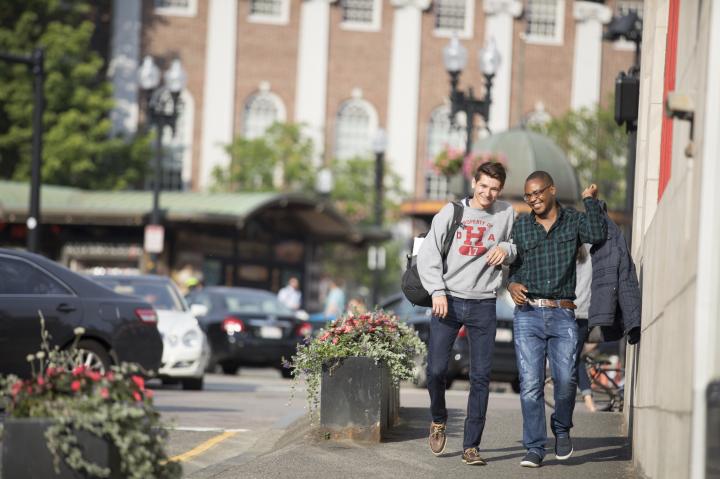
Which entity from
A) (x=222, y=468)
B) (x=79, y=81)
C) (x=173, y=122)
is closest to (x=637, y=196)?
(x=222, y=468)

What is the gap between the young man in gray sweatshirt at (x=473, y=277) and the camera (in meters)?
9.84

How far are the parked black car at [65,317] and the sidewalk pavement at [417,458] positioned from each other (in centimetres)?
281

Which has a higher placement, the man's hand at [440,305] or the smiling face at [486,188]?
the smiling face at [486,188]

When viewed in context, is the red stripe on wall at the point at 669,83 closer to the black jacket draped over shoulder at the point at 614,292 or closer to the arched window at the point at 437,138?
the black jacket draped over shoulder at the point at 614,292

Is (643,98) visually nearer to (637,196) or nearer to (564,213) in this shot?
(637,196)

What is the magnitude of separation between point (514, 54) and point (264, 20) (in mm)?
9928

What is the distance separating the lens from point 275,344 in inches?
1001

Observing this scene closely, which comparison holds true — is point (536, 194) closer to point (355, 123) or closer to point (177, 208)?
point (177, 208)

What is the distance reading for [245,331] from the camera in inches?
1000

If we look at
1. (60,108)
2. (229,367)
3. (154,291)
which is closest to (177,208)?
(229,367)

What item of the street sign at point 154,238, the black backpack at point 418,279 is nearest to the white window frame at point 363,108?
the street sign at point 154,238

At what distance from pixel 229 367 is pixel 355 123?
3793 centimetres

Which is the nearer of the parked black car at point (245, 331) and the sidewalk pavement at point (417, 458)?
the sidewalk pavement at point (417, 458)

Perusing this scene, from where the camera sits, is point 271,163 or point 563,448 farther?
point 271,163
